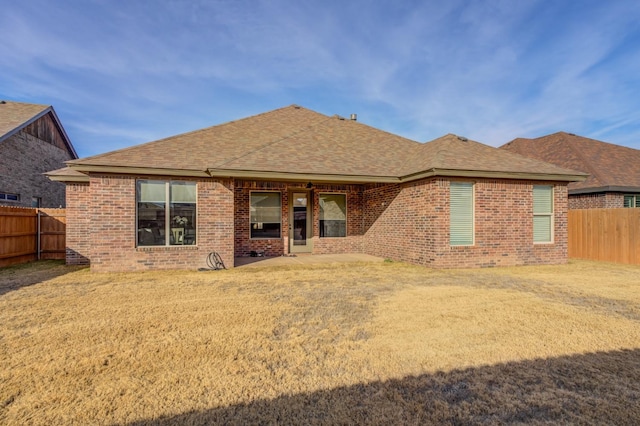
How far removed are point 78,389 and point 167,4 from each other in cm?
1087

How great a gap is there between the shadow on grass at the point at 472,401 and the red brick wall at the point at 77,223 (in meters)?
10.2

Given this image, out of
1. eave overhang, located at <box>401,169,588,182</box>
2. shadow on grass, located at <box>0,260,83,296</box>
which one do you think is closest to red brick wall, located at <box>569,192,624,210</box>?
eave overhang, located at <box>401,169,588,182</box>

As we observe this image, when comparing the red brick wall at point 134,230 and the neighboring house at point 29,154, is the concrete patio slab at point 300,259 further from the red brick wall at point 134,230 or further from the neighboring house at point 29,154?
the neighboring house at point 29,154

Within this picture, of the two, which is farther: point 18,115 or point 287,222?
point 18,115

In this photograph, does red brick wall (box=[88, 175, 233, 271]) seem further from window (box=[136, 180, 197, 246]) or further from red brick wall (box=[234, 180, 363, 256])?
red brick wall (box=[234, 180, 363, 256])

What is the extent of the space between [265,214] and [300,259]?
220 centimetres

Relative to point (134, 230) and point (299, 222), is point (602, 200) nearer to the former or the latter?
A: point (299, 222)

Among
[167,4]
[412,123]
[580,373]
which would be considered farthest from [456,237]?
[412,123]

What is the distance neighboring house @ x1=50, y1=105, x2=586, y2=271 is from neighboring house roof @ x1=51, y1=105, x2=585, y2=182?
47 millimetres

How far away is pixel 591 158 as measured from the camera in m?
16.1

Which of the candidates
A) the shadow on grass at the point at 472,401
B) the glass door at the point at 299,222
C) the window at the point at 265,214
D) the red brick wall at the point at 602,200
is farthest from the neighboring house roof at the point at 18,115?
the red brick wall at the point at 602,200

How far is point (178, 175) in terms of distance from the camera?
29.8 ft

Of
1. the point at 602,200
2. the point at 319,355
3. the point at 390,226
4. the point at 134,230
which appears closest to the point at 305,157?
the point at 390,226

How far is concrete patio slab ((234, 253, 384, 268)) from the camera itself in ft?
33.6
